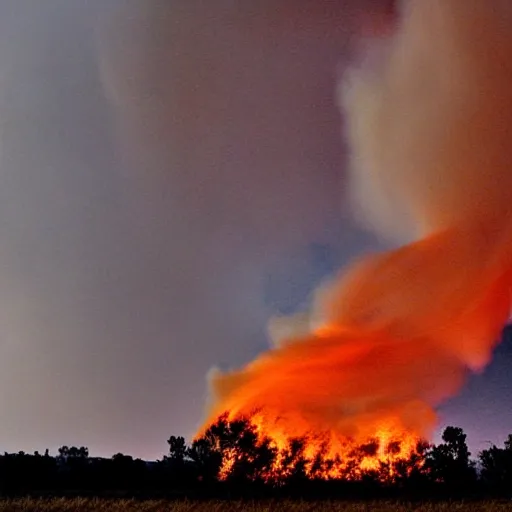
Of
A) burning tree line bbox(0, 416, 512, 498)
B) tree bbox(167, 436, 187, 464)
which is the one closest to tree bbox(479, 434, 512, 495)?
burning tree line bbox(0, 416, 512, 498)

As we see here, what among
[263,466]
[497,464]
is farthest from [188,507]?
[497,464]

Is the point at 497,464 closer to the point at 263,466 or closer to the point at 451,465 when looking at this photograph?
the point at 451,465

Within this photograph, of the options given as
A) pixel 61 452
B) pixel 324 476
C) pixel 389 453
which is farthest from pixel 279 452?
pixel 61 452

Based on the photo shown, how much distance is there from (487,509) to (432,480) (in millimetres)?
48892

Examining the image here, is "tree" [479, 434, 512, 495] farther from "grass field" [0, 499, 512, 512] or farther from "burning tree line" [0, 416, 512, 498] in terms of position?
"grass field" [0, 499, 512, 512]

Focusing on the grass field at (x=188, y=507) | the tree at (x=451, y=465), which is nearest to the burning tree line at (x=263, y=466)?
the tree at (x=451, y=465)

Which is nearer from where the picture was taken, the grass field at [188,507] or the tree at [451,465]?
the grass field at [188,507]

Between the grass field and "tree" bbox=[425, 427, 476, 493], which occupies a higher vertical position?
"tree" bbox=[425, 427, 476, 493]

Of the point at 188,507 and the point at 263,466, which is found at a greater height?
the point at 263,466

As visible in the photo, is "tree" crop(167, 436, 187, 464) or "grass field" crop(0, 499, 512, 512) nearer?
"grass field" crop(0, 499, 512, 512)

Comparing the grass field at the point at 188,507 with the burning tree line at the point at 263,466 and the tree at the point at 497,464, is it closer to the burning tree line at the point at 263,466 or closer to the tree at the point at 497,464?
the burning tree line at the point at 263,466

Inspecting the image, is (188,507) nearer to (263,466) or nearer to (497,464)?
(263,466)

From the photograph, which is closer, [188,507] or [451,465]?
[188,507]

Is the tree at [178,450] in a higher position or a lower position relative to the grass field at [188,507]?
higher
